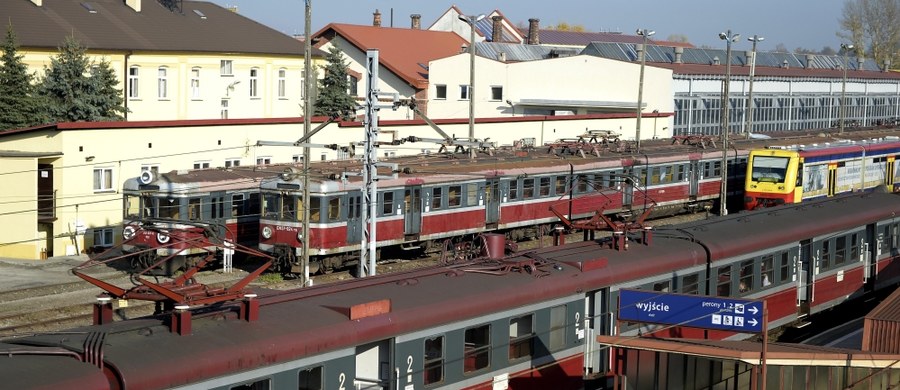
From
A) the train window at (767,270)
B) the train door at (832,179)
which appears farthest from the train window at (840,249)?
the train door at (832,179)

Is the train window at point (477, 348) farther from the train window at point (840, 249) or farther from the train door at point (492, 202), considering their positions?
the train door at point (492, 202)

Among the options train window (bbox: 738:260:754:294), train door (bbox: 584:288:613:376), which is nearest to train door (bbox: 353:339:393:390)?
train door (bbox: 584:288:613:376)

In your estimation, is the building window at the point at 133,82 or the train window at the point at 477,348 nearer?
the train window at the point at 477,348

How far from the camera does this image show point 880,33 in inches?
5290

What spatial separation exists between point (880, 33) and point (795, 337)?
118895 millimetres

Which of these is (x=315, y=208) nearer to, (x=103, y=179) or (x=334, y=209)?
(x=334, y=209)

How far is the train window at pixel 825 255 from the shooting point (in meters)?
25.1

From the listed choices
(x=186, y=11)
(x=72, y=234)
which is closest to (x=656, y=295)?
(x=72, y=234)

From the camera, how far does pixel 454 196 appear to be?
34.5m

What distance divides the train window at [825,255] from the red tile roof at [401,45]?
43813 mm

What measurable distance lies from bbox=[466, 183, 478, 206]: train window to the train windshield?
11635mm

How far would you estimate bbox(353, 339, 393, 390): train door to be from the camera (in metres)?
14.2

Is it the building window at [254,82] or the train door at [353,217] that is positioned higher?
the building window at [254,82]

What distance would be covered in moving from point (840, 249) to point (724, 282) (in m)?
5.91
